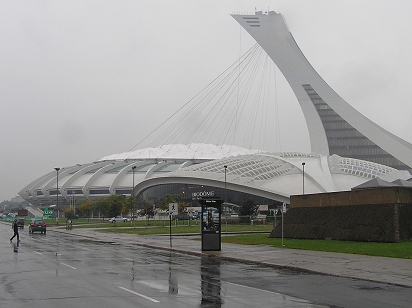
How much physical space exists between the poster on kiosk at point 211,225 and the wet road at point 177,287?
20.4 ft


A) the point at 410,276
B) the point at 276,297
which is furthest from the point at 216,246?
the point at 276,297

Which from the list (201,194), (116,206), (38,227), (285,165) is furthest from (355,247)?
(116,206)

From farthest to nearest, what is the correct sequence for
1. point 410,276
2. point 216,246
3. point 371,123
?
point 371,123 < point 216,246 < point 410,276

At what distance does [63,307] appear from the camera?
11.3 metres

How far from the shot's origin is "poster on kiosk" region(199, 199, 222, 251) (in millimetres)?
27797

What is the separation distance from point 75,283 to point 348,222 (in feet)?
62.0

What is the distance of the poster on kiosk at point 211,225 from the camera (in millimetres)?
27797

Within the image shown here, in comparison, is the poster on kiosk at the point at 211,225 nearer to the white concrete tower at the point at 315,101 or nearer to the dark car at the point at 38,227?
the dark car at the point at 38,227

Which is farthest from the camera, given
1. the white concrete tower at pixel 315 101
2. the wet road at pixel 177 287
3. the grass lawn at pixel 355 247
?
the white concrete tower at pixel 315 101

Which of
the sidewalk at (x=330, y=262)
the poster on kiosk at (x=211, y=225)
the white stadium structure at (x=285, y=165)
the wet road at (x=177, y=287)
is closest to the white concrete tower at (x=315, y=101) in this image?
the white stadium structure at (x=285, y=165)

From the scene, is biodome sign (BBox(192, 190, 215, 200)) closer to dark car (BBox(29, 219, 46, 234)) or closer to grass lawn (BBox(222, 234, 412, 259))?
dark car (BBox(29, 219, 46, 234))

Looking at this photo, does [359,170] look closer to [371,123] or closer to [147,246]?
[371,123]

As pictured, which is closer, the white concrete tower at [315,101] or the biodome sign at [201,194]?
the biodome sign at [201,194]

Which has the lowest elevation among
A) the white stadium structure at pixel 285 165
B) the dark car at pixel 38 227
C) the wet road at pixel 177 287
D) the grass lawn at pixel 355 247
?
the wet road at pixel 177 287
